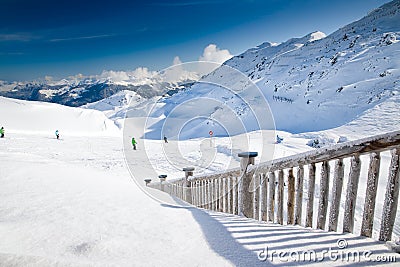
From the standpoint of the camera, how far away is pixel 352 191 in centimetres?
217

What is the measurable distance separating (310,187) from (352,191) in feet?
1.34

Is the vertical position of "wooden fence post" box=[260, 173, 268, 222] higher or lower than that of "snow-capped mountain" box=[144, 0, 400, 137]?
lower

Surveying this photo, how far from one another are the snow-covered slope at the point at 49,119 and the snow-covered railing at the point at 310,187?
94.8 ft

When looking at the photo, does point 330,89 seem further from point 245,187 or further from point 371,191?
point 371,191

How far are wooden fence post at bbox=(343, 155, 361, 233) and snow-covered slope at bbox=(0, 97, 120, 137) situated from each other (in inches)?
1213

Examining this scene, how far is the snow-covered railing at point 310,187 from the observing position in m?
1.92

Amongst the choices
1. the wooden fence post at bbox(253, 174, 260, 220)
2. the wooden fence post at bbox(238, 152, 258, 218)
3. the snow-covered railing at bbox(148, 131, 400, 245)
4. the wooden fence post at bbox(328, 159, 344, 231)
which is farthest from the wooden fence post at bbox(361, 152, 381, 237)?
the wooden fence post at bbox(238, 152, 258, 218)

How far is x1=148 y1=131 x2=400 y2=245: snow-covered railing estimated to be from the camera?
6.29 feet

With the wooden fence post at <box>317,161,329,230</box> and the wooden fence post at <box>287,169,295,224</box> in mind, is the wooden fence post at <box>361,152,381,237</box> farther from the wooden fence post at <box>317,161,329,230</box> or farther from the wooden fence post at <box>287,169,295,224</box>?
the wooden fence post at <box>287,169,295,224</box>

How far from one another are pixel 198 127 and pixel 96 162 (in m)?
18.0

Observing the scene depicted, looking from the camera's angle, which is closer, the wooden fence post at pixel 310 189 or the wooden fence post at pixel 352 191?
the wooden fence post at pixel 352 191

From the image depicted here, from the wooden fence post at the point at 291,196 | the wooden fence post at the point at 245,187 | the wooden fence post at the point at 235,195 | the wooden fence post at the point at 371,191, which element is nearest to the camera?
the wooden fence post at the point at 371,191

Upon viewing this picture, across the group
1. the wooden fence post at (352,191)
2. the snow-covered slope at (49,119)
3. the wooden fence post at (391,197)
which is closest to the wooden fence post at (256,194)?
the wooden fence post at (352,191)

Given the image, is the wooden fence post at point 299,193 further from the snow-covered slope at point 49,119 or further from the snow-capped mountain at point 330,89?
the snow-covered slope at point 49,119
